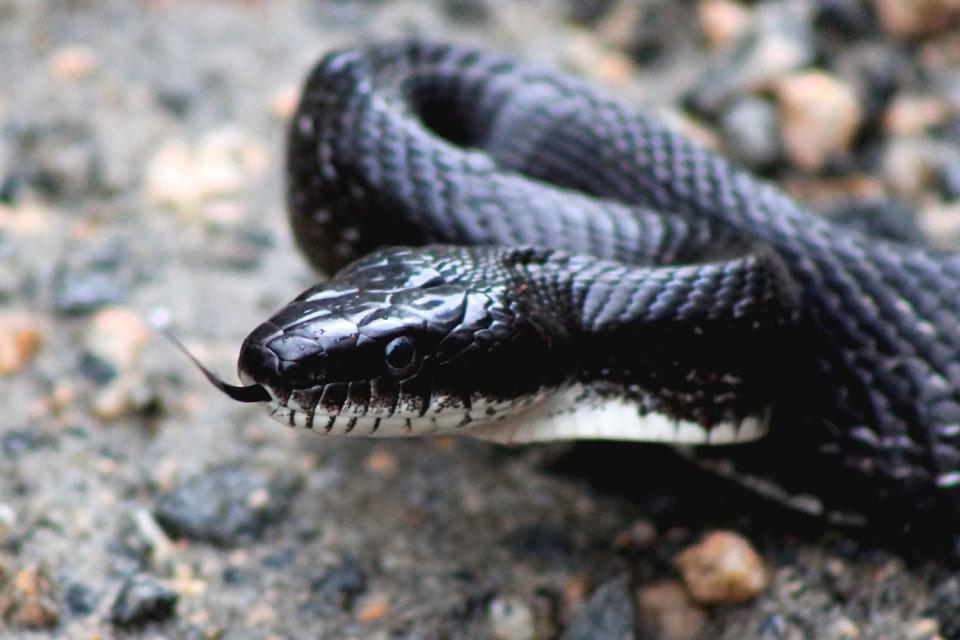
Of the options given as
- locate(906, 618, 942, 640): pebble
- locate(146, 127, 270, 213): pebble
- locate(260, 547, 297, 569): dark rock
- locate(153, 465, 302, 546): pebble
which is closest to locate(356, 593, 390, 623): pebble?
locate(260, 547, 297, 569): dark rock

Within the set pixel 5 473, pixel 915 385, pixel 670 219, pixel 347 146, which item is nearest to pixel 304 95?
pixel 347 146

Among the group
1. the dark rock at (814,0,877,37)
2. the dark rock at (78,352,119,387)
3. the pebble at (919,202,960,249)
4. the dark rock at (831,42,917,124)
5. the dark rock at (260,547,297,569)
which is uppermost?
the dark rock at (814,0,877,37)

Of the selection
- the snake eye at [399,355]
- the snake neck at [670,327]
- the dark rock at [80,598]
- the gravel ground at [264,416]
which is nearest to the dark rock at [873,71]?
the gravel ground at [264,416]

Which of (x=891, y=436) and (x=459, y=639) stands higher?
(x=891, y=436)

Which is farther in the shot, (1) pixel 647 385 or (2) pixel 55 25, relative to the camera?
(2) pixel 55 25

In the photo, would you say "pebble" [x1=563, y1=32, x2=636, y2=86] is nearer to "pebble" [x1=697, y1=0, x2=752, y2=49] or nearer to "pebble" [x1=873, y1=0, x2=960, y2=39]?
"pebble" [x1=697, y1=0, x2=752, y2=49]

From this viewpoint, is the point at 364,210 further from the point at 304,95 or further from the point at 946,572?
the point at 946,572

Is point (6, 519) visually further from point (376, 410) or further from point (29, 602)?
point (376, 410)
